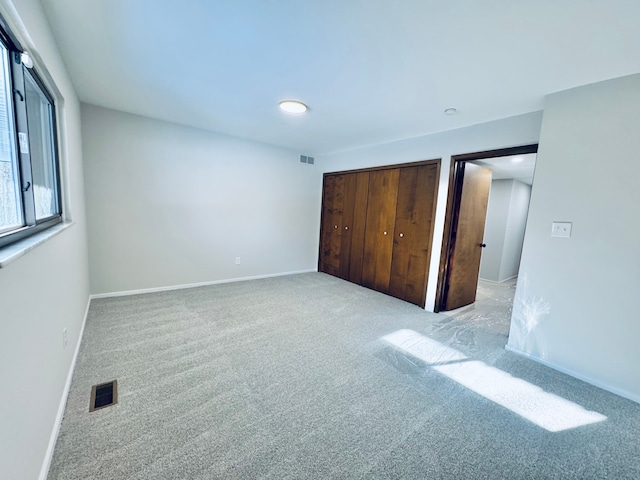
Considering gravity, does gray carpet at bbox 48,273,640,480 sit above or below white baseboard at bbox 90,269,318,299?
below

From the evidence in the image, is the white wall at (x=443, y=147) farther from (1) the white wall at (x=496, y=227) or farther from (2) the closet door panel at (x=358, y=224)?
(1) the white wall at (x=496, y=227)

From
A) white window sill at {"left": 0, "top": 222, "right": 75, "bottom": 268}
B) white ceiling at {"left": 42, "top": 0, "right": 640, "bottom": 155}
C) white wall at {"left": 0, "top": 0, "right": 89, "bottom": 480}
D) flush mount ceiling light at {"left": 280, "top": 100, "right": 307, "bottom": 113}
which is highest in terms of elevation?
white ceiling at {"left": 42, "top": 0, "right": 640, "bottom": 155}

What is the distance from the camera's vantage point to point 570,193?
2168 mm

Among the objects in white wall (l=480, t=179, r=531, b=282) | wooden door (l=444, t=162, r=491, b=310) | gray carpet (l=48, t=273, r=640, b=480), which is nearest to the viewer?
gray carpet (l=48, t=273, r=640, b=480)

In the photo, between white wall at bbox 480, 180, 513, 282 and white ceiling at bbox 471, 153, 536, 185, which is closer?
white ceiling at bbox 471, 153, 536, 185

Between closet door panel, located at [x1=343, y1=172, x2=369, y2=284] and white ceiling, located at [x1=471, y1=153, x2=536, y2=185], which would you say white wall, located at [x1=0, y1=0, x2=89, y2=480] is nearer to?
closet door panel, located at [x1=343, y1=172, x2=369, y2=284]

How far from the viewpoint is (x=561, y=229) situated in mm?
2227

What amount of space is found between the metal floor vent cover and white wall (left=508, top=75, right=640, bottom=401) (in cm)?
339

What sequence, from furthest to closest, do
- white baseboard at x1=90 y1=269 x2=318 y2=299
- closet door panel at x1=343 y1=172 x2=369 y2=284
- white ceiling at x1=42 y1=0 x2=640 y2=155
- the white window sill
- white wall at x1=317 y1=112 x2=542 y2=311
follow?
closet door panel at x1=343 y1=172 x2=369 y2=284 < white baseboard at x1=90 y1=269 x2=318 y2=299 < white wall at x1=317 y1=112 x2=542 y2=311 < white ceiling at x1=42 y1=0 x2=640 y2=155 < the white window sill

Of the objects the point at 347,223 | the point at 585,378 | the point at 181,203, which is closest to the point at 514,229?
the point at 347,223

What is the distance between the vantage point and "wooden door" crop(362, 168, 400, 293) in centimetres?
402

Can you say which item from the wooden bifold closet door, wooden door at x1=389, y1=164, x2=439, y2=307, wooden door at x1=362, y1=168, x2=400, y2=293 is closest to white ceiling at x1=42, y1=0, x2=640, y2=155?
wooden door at x1=389, y1=164, x2=439, y2=307

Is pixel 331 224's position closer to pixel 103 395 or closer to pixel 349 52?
pixel 349 52

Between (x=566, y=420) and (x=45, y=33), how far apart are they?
416cm
